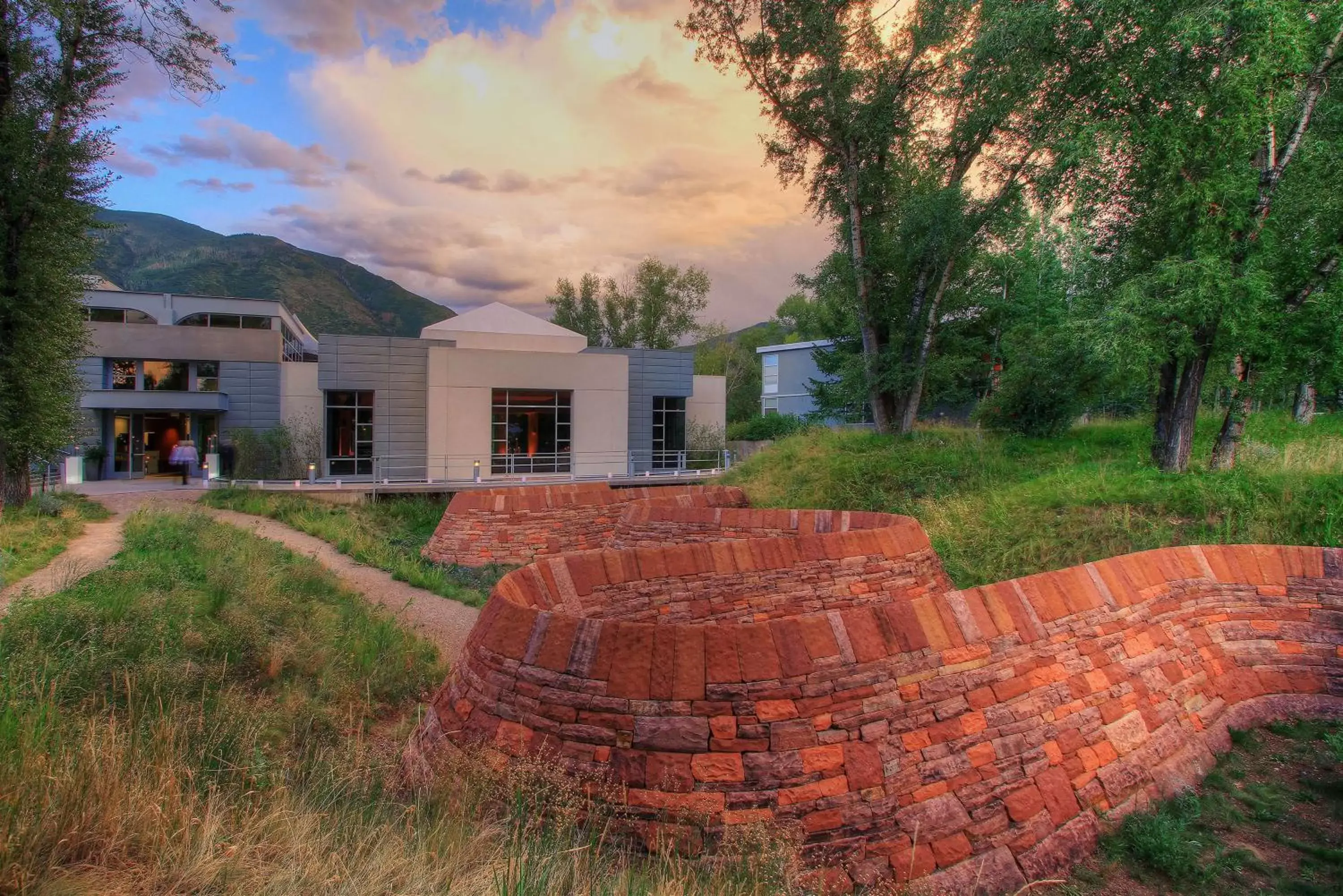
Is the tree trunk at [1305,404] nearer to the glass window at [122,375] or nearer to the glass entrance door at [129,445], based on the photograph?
the glass entrance door at [129,445]

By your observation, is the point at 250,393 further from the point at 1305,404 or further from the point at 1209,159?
the point at 1305,404

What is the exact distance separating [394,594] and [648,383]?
63.0 ft

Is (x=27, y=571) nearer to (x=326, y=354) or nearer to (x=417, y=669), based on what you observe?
(x=417, y=669)

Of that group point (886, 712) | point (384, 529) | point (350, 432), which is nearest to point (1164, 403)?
point (886, 712)

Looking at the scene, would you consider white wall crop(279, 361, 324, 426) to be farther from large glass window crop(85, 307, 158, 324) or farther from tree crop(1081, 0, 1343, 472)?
tree crop(1081, 0, 1343, 472)

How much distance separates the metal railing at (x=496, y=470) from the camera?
21375 mm

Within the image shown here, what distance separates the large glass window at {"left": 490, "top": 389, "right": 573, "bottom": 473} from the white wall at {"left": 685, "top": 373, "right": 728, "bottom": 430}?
755cm

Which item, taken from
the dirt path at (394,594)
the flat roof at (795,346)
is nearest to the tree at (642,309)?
the flat roof at (795,346)

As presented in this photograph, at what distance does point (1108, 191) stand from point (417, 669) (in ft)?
34.6

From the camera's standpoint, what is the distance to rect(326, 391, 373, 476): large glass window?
937 inches

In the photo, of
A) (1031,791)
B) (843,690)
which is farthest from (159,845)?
(1031,791)

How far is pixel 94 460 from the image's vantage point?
23.1 meters

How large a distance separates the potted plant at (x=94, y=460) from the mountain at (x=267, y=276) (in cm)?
7881

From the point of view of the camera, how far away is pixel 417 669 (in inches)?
251
